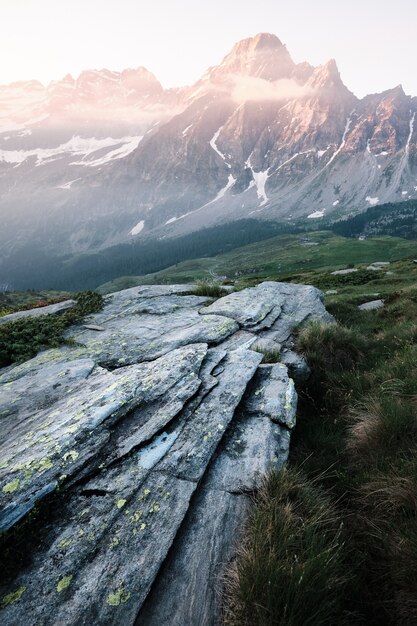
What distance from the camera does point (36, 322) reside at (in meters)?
11.7

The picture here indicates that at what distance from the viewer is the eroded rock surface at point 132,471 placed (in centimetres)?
373

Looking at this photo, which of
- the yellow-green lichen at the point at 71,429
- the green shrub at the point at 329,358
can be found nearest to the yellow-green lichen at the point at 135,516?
the yellow-green lichen at the point at 71,429

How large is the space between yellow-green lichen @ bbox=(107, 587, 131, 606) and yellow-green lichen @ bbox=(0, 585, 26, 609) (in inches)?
38.4

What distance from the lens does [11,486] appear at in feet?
14.9

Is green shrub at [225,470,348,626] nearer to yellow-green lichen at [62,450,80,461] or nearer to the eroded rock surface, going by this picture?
the eroded rock surface

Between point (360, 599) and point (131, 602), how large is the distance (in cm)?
269

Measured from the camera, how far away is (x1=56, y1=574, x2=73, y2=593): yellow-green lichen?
3705 mm

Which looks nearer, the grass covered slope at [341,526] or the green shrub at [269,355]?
the grass covered slope at [341,526]

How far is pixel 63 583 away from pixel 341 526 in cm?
341

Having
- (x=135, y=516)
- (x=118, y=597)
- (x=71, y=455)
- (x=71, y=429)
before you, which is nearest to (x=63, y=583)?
(x=118, y=597)

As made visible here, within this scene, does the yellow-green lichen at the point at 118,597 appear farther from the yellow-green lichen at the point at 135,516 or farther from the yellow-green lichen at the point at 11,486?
the yellow-green lichen at the point at 11,486

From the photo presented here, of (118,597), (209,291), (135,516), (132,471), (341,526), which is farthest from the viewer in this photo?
(209,291)

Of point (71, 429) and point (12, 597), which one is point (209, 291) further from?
point (12, 597)

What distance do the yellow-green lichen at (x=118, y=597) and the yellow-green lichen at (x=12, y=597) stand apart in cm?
98
